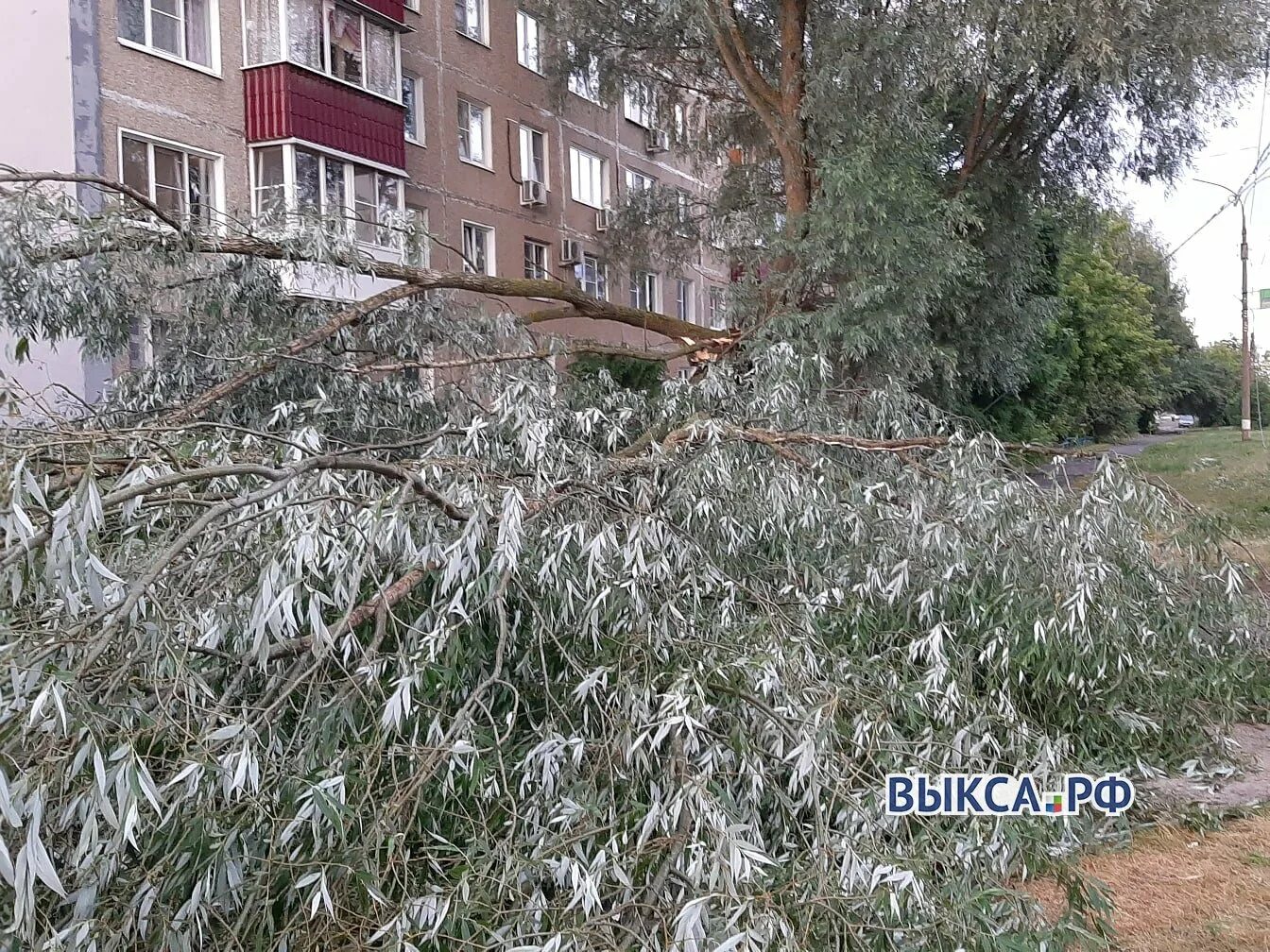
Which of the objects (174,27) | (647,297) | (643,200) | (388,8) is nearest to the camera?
(174,27)

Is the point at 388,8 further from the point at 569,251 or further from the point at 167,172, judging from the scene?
the point at 569,251

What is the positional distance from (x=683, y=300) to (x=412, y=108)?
1065 cm

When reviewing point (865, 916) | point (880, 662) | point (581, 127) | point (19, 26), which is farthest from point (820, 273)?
point (581, 127)

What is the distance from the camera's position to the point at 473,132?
17.8 meters

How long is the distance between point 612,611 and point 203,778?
4.31ft

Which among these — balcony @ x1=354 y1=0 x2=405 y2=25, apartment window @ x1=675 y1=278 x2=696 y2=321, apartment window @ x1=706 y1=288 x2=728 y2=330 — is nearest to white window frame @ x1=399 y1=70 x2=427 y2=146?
balcony @ x1=354 y1=0 x2=405 y2=25

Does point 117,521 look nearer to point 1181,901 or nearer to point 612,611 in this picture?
point 612,611

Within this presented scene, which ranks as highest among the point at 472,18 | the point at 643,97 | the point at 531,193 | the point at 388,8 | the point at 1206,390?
the point at 472,18

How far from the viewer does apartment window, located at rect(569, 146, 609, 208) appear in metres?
20.4

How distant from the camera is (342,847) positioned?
93.4 inches

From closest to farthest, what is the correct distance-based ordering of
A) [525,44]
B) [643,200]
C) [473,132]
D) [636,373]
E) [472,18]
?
[636,373]
[643,200]
[472,18]
[473,132]
[525,44]

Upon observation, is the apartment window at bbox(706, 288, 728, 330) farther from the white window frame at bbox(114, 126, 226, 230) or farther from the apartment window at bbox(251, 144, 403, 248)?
the white window frame at bbox(114, 126, 226, 230)

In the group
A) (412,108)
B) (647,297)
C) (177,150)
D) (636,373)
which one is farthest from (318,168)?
(647,297)

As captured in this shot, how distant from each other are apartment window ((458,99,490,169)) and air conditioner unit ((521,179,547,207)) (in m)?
0.77
